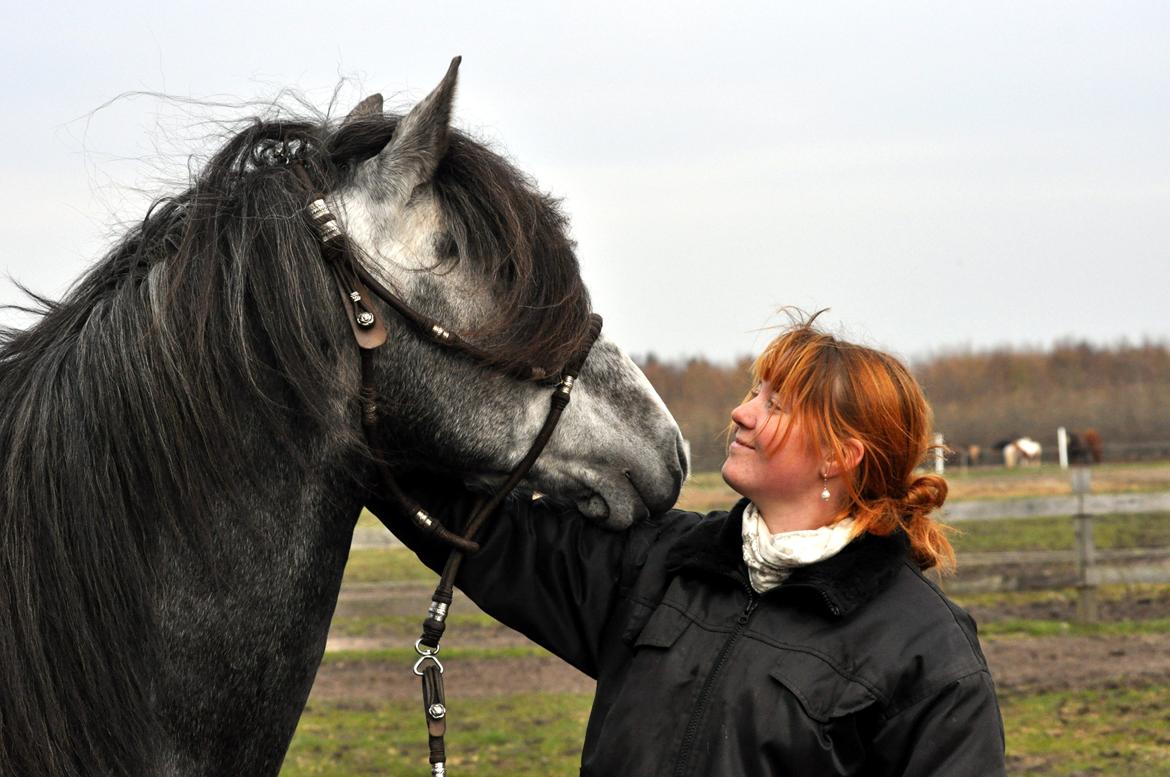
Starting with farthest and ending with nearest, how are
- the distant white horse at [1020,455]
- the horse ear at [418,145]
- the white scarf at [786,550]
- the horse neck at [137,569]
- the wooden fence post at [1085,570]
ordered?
the distant white horse at [1020,455] < the wooden fence post at [1085,570] < the white scarf at [786,550] < the horse ear at [418,145] < the horse neck at [137,569]

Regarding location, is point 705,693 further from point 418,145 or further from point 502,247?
point 418,145

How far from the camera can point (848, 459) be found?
212 centimetres

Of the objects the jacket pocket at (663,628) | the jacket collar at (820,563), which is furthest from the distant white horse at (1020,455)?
the jacket pocket at (663,628)

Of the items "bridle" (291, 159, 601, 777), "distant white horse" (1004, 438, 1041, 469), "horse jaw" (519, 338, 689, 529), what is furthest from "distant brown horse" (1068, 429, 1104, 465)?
"bridle" (291, 159, 601, 777)

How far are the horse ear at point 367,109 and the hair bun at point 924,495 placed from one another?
1221 mm

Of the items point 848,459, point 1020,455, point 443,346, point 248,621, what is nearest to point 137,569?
point 248,621

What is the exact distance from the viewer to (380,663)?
8.84m

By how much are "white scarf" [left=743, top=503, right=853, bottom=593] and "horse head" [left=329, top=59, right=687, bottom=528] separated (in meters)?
0.24

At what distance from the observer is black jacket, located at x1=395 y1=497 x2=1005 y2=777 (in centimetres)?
190

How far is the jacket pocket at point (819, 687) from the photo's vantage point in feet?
6.24

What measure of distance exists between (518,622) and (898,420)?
854 mm

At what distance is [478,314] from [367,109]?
1.82ft

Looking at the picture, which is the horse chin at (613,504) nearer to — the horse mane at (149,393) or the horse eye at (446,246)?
the horse mane at (149,393)

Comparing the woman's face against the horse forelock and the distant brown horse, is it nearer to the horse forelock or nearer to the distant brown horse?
the horse forelock
